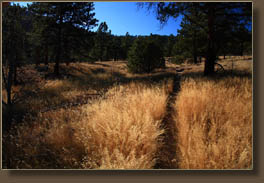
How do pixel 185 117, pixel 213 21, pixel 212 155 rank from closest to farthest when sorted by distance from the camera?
pixel 212 155
pixel 185 117
pixel 213 21

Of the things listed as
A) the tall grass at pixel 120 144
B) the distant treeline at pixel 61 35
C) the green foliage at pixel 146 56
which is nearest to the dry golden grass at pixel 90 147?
the tall grass at pixel 120 144

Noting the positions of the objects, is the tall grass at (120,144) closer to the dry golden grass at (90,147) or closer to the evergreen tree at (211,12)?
the dry golden grass at (90,147)

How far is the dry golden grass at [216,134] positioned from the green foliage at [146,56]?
24.6ft

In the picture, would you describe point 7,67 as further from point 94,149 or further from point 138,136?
point 138,136

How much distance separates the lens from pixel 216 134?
5.72ft

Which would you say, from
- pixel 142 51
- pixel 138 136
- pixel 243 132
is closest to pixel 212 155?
pixel 243 132

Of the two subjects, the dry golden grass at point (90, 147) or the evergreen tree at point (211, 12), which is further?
the evergreen tree at point (211, 12)

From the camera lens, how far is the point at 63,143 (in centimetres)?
183

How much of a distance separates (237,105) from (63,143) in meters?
2.71

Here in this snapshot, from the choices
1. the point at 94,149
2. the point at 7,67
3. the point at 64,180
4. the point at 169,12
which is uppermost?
the point at 169,12

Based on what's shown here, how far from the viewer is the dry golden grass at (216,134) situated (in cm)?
143

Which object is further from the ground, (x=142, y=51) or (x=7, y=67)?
(x=142, y=51)

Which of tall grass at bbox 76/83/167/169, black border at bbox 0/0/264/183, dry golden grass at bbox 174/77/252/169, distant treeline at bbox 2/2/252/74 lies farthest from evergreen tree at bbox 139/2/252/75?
black border at bbox 0/0/264/183

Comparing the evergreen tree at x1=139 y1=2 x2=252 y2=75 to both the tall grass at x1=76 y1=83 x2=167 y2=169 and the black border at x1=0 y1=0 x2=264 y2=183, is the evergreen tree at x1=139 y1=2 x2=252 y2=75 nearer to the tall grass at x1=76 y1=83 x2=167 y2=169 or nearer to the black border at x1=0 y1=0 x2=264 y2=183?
the tall grass at x1=76 y1=83 x2=167 y2=169
